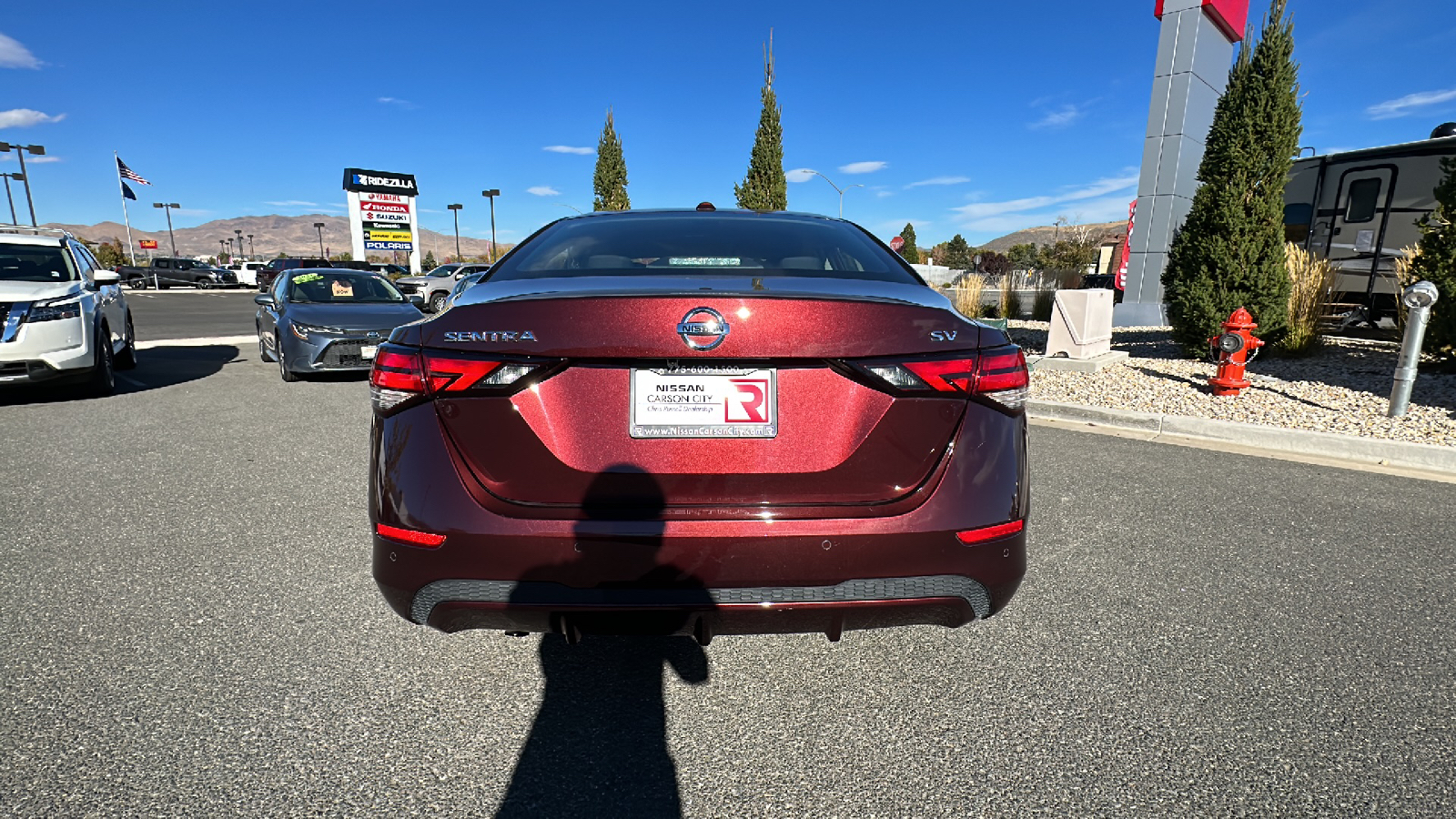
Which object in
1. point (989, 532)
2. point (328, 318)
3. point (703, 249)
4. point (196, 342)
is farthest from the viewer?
point (196, 342)

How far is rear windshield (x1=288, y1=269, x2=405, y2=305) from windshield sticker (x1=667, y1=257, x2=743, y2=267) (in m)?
8.27

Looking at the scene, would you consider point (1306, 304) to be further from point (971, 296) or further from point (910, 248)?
point (910, 248)

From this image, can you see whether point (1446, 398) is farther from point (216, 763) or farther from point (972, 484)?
point (216, 763)

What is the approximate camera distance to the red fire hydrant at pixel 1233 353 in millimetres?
7039

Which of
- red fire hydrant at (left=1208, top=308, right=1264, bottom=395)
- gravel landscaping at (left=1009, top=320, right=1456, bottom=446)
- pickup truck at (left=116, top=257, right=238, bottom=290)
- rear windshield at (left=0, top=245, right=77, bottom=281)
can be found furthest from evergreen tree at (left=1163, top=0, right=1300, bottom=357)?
pickup truck at (left=116, top=257, right=238, bottom=290)

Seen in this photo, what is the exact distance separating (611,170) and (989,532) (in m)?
35.6

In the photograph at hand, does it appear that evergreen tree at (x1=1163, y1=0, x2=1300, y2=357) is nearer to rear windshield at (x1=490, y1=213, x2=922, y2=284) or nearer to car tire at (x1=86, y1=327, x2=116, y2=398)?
rear windshield at (x1=490, y1=213, x2=922, y2=284)

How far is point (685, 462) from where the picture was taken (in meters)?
1.80

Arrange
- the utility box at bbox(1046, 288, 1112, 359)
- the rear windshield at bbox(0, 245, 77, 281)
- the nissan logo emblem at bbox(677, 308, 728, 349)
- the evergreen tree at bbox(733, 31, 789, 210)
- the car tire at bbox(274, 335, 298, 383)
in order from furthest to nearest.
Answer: the evergreen tree at bbox(733, 31, 789, 210) → the utility box at bbox(1046, 288, 1112, 359) → the car tire at bbox(274, 335, 298, 383) → the rear windshield at bbox(0, 245, 77, 281) → the nissan logo emblem at bbox(677, 308, 728, 349)

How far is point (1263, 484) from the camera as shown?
471cm

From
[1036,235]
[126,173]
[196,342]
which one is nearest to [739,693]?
[196,342]

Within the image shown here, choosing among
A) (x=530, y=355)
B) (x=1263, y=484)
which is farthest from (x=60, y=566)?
(x=1263, y=484)

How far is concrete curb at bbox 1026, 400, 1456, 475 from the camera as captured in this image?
205 inches

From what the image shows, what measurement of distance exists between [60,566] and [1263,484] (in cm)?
653
